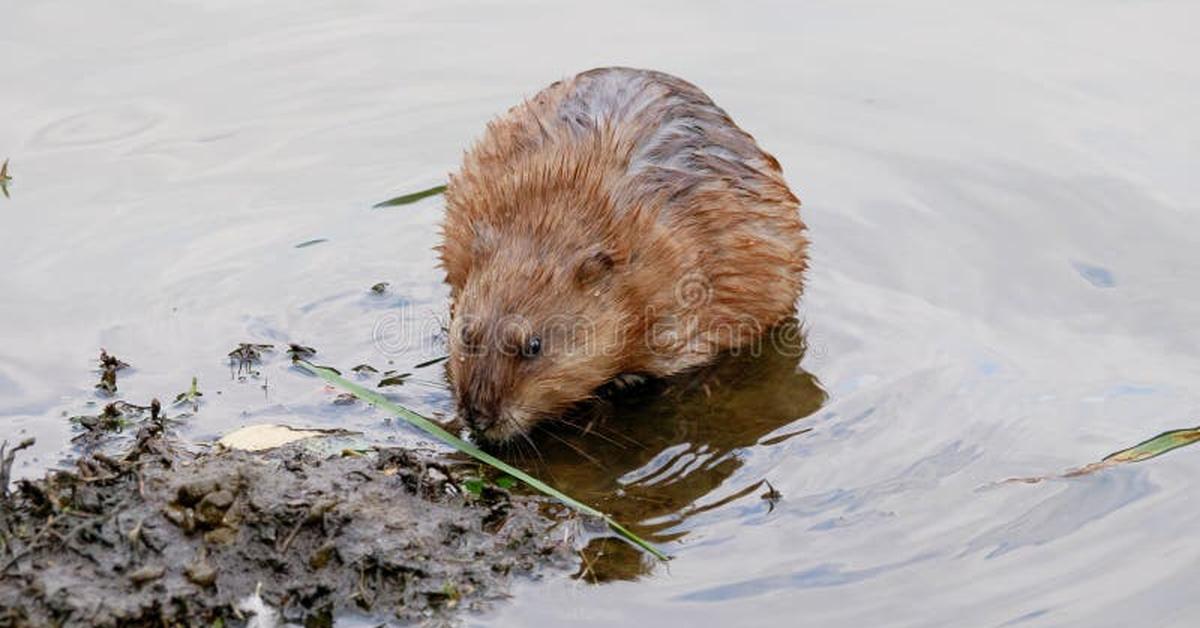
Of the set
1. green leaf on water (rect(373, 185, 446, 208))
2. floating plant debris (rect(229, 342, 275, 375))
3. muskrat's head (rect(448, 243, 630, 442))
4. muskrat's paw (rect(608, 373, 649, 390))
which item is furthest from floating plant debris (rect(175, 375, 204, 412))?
green leaf on water (rect(373, 185, 446, 208))

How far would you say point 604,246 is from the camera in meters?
6.60

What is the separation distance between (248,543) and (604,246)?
211cm

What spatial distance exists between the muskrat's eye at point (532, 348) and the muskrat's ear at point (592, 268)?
32 cm

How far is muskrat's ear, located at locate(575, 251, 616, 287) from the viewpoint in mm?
6477

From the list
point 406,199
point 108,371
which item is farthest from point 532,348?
point 406,199

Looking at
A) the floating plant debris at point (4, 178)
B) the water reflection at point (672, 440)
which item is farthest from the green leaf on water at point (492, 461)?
the floating plant debris at point (4, 178)

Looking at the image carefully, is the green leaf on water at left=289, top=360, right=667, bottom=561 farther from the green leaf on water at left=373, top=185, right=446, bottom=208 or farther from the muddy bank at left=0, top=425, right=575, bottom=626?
the green leaf on water at left=373, top=185, right=446, bottom=208

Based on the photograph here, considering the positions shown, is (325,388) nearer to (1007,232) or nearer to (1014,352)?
(1014,352)

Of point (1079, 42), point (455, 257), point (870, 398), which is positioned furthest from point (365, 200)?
point (1079, 42)

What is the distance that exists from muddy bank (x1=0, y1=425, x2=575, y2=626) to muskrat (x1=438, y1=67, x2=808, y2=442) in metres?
0.74

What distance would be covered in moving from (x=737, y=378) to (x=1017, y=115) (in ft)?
9.78

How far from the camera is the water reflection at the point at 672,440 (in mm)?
Result: 5885

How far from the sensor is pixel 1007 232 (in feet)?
26.3

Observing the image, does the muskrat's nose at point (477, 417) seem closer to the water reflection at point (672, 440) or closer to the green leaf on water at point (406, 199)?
the water reflection at point (672, 440)
